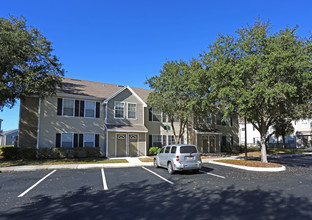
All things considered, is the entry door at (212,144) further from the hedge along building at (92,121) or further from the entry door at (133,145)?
the entry door at (133,145)

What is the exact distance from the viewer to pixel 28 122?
65.1ft

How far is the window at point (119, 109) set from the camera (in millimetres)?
22858

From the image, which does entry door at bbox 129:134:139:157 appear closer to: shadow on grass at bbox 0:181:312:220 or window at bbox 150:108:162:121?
window at bbox 150:108:162:121

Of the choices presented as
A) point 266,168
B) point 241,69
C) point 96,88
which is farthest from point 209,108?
point 96,88

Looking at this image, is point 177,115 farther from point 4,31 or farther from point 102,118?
point 4,31

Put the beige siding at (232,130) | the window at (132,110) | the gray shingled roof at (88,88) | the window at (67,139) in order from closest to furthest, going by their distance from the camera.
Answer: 1. the window at (67,139)
2. the gray shingled roof at (88,88)
3. the window at (132,110)
4. the beige siding at (232,130)

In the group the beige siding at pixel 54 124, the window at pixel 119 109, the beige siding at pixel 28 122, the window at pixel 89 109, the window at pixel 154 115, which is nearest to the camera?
the beige siding at pixel 28 122

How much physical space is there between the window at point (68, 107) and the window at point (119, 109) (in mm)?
4398

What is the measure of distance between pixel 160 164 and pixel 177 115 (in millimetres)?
8049

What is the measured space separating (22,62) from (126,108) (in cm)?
1080

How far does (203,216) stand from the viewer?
5.50 meters

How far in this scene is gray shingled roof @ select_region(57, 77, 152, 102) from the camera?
880 inches

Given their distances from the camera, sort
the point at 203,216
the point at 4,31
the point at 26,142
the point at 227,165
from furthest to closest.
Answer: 1. the point at 26,142
2. the point at 227,165
3. the point at 4,31
4. the point at 203,216

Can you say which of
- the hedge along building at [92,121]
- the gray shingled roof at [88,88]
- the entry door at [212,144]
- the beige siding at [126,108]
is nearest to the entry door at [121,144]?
the hedge along building at [92,121]
